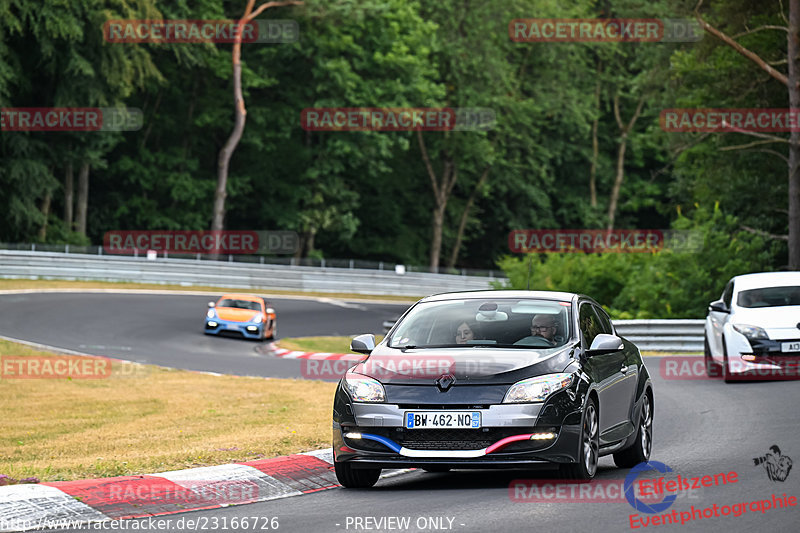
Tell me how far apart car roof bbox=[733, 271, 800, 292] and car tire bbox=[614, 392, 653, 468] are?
8574 millimetres

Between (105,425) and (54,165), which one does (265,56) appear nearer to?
(54,165)

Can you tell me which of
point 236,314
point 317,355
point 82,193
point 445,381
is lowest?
point 317,355

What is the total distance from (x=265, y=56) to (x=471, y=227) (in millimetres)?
18797

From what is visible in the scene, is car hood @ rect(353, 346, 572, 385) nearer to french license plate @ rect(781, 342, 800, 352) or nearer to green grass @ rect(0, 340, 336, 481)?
green grass @ rect(0, 340, 336, 481)

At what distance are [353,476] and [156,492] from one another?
1.58m

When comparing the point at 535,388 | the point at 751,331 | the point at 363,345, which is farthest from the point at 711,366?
the point at 535,388

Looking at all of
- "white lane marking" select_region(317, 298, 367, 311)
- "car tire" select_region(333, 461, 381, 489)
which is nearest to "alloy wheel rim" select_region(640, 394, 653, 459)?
"car tire" select_region(333, 461, 381, 489)

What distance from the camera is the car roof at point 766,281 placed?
1936cm

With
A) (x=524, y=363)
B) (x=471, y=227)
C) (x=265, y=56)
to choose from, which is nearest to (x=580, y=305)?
(x=524, y=363)

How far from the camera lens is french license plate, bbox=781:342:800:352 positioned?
18203mm

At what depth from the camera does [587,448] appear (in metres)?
9.28

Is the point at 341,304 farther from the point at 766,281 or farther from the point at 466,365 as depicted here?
the point at 466,365

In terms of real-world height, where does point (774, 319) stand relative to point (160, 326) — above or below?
above

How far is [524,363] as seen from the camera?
360 inches
